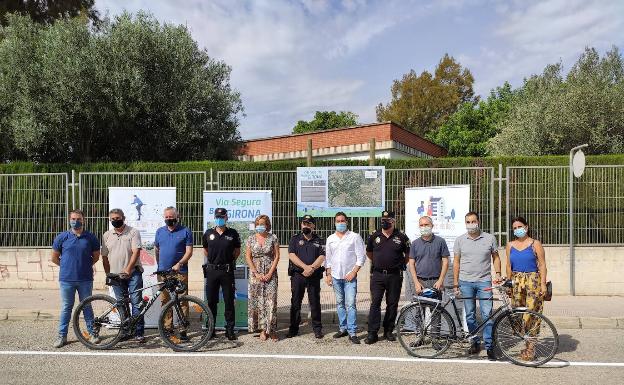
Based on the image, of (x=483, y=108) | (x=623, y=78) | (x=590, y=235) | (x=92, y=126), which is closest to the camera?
(x=590, y=235)

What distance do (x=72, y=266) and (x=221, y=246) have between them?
205 centimetres

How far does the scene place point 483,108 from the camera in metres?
36.8

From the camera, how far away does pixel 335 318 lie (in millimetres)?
8734

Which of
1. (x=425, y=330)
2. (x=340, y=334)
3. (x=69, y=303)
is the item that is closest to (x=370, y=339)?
(x=340, y=334)

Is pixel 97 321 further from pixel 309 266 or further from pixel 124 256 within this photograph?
pixel 309 266

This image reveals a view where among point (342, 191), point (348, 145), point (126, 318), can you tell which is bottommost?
point (126, 318)

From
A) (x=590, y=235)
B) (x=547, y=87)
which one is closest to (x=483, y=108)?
(x=547, y=87)

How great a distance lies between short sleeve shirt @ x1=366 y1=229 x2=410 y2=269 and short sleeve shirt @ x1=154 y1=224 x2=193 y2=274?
2.72m

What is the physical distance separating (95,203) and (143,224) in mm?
3702

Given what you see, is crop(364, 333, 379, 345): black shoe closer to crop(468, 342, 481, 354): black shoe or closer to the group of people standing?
the group of people standing

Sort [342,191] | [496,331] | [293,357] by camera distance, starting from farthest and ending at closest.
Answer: [342,191] < [293,357] < [496,331]

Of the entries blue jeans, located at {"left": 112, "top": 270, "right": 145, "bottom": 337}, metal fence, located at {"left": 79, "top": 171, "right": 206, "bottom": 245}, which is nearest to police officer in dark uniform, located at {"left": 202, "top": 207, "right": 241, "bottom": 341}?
blue jeans, located at {"left": 112, "top": 270, "right": 145, "bottom": 337}

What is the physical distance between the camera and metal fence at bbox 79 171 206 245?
37.7 feet

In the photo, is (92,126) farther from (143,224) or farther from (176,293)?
(176,293)
